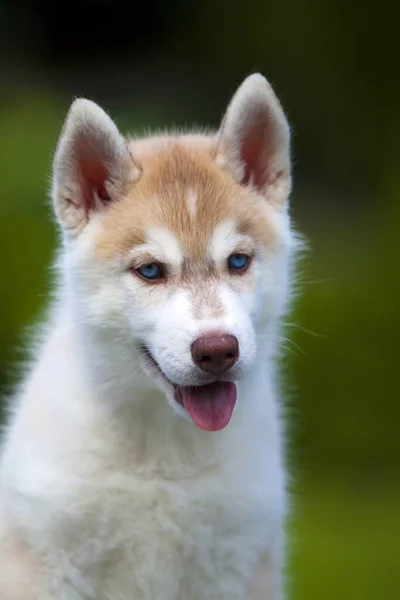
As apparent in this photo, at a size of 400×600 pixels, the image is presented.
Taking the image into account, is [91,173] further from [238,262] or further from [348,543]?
[348,543]

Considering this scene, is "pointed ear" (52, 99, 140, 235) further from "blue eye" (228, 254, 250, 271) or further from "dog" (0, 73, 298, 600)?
"blue eye" (228, 254, 250, 271)

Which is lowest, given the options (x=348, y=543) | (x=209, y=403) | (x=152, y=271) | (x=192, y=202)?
(x=348, y=543)

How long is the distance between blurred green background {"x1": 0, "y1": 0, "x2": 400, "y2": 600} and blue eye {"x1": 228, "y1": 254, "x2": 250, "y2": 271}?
132cm

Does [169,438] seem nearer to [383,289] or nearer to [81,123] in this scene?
[81,123]

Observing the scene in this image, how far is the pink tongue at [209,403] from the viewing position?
5.77 feet

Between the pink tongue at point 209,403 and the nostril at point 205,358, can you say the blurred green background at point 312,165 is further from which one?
the nostril at point 205,358

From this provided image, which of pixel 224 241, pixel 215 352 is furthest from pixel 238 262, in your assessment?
pixel 215 352

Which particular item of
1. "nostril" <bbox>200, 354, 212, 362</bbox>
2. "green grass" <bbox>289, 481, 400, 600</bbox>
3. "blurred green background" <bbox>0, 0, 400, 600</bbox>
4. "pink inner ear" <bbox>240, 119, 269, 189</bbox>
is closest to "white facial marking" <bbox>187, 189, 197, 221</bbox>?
"pink inner ear" <bbox>240, 119, 269, 189</bbox>

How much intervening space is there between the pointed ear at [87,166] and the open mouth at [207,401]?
27 cm

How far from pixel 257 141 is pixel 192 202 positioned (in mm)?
188

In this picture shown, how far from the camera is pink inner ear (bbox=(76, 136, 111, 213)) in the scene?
6.11 ft

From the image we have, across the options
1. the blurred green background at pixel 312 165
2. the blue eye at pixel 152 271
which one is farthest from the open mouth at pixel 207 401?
the blurred green background at pixel 312 165

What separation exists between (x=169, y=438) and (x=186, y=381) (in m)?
0.20

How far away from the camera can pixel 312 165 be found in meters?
4.56
